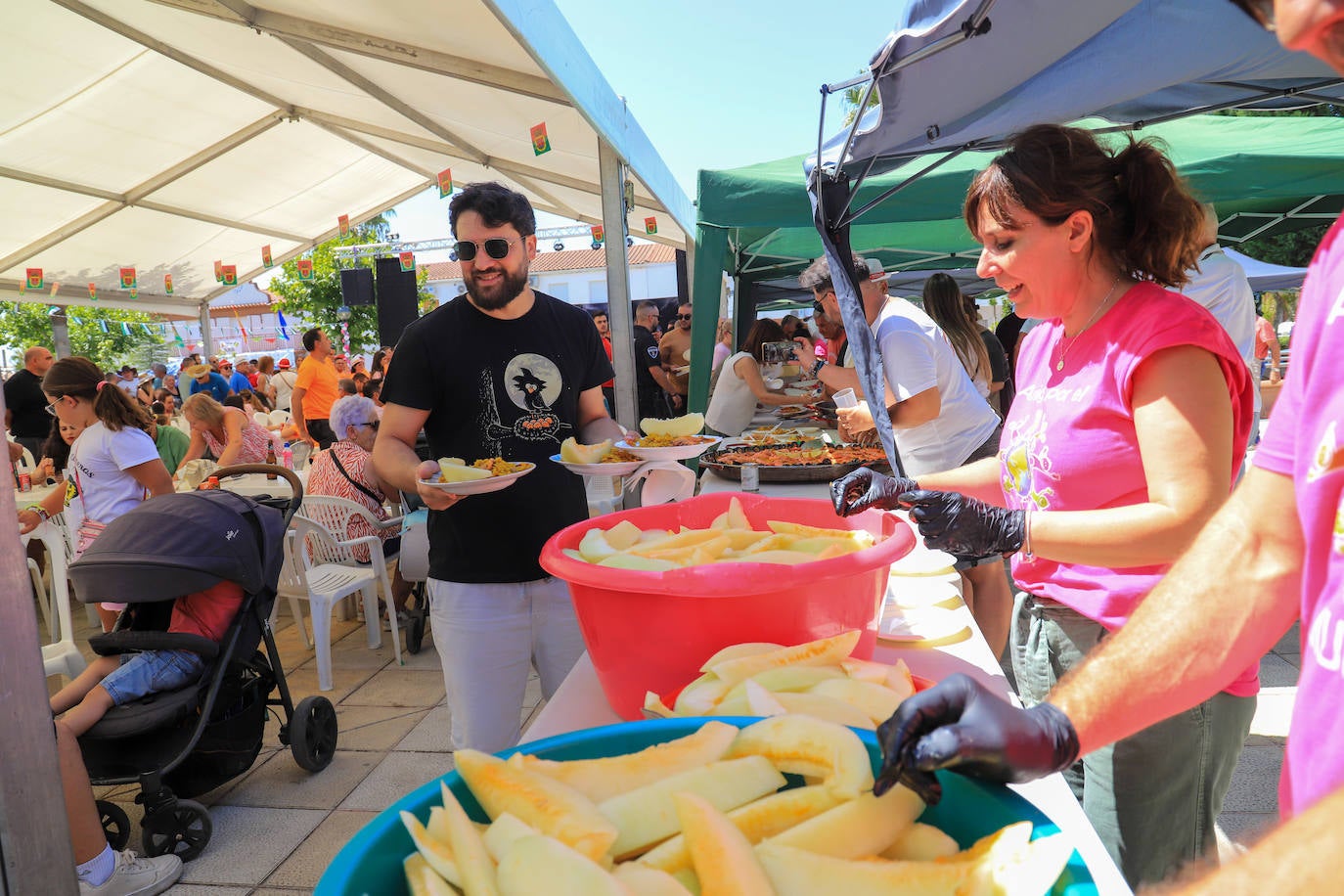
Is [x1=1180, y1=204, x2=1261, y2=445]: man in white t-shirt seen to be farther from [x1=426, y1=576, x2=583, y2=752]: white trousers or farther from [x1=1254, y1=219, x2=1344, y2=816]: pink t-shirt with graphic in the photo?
[x1=1254, y1=219, x2=1344, y2=816]: pink t-shirt with graphic

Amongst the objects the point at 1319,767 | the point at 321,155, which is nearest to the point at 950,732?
the point at 1319,767

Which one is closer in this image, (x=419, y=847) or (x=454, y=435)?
(x=419, y=847)

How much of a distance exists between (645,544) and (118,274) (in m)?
11.4

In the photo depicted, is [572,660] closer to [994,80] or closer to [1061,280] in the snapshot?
[1061,280]

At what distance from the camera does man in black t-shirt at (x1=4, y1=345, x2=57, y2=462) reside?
24.1 feet

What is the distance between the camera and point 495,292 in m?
2.21

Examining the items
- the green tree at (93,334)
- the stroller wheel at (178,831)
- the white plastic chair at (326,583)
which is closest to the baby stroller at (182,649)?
the stroller wheel at (178,831)

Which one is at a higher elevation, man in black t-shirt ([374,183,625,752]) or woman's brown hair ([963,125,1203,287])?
woman's brown hair ([963,125,1203,287])

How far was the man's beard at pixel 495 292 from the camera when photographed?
220 cm

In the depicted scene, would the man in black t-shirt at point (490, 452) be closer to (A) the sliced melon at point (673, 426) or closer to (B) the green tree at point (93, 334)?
(A) the sliced melon at point (673, 426)

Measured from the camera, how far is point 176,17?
515 cm

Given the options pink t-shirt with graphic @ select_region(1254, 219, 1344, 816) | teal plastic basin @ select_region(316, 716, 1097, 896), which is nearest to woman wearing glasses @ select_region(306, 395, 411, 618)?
teal plastic basin @ select_region(316, 716, 1097, 896)

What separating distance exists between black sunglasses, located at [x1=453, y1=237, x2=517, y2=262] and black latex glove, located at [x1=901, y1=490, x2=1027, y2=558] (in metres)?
1.34

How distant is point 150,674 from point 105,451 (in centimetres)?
172
